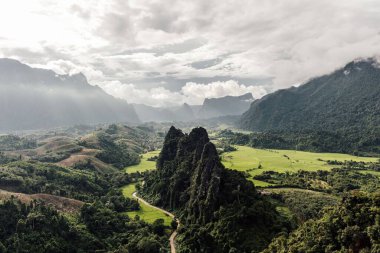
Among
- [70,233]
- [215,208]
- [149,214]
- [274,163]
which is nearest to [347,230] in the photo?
[215,208]

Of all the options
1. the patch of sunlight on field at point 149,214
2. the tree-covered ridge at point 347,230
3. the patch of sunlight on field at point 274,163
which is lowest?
the patch of sunlight on field at point 149,214

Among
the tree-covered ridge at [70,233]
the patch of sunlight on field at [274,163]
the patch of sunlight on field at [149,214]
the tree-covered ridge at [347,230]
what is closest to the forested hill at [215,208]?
the patch of sunlight on field at [149,214]

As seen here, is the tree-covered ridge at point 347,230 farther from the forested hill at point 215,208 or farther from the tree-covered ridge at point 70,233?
the tree-covered ridge at point 70,233

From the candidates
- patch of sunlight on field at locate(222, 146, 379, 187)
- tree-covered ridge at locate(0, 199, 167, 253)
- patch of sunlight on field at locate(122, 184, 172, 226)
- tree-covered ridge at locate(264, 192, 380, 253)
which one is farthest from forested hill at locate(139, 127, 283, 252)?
patch of sunlight on field at locate(222, 146, 379, 187)

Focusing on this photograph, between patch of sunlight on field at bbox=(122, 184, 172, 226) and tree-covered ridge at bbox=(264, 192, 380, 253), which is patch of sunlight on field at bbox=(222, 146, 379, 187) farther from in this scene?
tree-covered ridge at bbox=(264, 192, 380, 253)

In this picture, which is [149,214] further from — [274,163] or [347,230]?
[274,163]

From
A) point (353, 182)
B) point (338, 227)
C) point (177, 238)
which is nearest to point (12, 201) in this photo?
point (177, 238)

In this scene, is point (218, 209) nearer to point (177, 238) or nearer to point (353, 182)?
point (177, 238)
